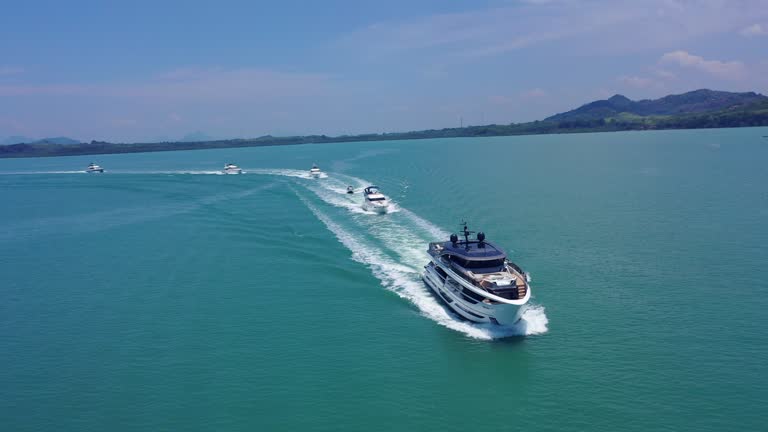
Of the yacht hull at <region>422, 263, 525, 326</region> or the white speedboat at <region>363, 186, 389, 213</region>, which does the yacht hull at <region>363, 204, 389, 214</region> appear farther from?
the yacht hull at <region>422, 263, 525, 326</region>

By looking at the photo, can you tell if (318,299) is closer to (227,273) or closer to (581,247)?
(227,273)

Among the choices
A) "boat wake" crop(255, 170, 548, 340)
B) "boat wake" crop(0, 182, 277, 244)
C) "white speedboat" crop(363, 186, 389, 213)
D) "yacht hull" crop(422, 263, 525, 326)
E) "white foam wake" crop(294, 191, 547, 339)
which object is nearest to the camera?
"yacht hull" crop(422, 263, 525, 326)

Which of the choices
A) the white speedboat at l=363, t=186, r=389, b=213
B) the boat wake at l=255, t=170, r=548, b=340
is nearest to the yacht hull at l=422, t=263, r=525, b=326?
the boat wake at l=255, t=170, r=548, b=340

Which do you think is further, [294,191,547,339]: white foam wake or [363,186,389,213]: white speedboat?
[363,186,389,213]: white speedboat

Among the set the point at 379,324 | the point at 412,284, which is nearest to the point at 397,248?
the point at 412,284

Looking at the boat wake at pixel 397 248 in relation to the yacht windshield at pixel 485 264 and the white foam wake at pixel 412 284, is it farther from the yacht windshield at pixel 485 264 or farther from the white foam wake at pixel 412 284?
the yacht windshield at pixel 485 264

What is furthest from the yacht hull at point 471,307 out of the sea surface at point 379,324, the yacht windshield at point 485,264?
the yacht windshield at point 485,264

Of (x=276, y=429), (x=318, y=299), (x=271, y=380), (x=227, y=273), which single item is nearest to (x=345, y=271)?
(x=318, y=299)

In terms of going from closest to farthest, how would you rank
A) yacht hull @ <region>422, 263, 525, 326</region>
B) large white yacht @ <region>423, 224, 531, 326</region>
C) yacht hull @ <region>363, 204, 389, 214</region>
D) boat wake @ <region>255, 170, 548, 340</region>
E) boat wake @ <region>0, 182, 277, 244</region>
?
yacht hull @ <region>422, 263, 525, 326</region> < large white yacht @ <region>423, 224, 531, 326</region> < boat wake @ <region>255, 170, 548, 340</region> < yacht hull @ <region>363, 204, 389, 214</region> < boat wake @ <region>0, 182, 277, 244</region>
